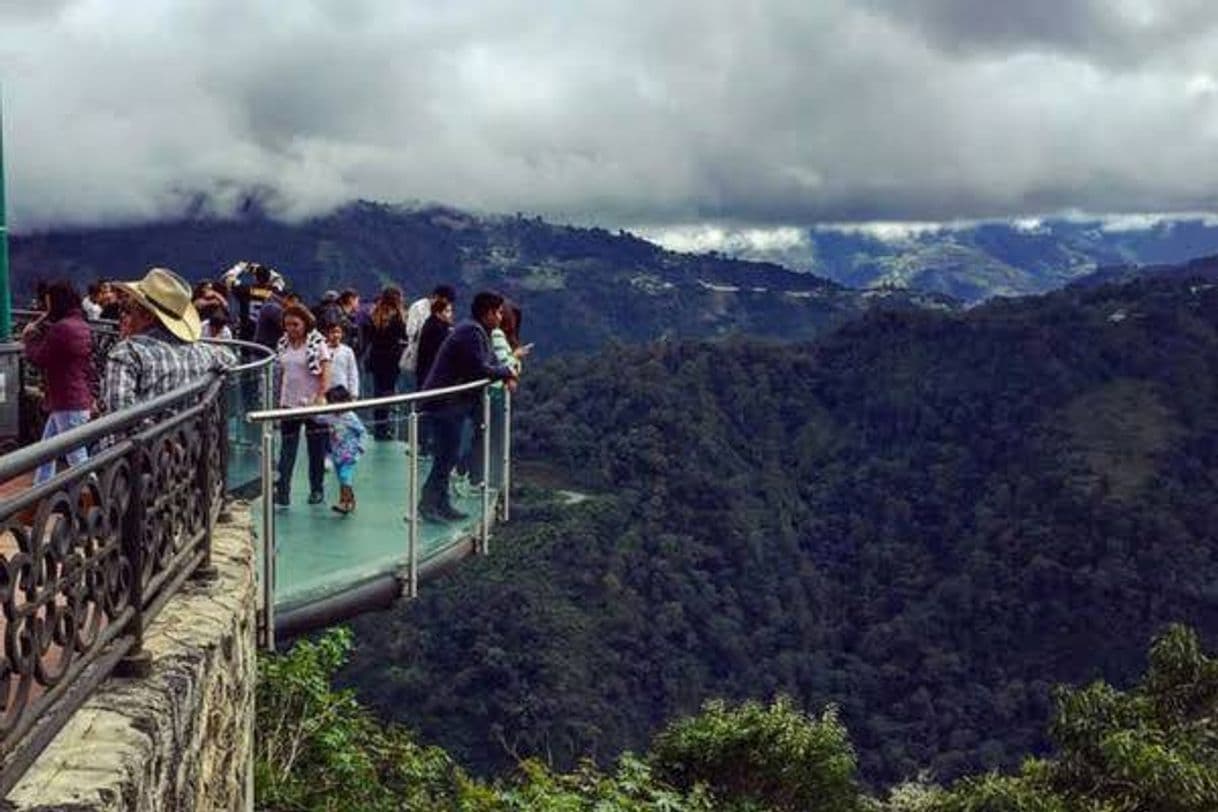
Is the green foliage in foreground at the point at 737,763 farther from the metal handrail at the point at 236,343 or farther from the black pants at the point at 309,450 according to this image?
the black pants at the point at 309,450

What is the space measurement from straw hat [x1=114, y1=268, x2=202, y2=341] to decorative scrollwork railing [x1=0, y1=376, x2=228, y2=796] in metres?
0.71

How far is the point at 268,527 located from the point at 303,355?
2.16 meters

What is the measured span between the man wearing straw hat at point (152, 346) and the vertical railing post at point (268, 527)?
1.12 m

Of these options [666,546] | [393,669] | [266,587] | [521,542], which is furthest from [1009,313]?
[266,587]

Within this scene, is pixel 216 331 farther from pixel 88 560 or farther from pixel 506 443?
pixel 88 560

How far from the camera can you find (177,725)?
3.92 meters

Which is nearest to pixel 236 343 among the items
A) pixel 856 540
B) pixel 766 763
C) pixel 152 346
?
pixel 152 346

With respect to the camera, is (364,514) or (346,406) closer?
(346,406)

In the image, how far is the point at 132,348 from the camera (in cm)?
538

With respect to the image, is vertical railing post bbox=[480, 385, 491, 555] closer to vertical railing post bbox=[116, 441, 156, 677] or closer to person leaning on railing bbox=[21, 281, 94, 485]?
person leaning on railing bbox=[21, 281, 94, 485]

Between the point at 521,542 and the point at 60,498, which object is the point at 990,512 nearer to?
the point at 521,542

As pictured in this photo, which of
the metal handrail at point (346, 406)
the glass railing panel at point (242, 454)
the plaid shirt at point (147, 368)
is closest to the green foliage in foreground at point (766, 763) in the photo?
the metal handrail at point (346, 406)

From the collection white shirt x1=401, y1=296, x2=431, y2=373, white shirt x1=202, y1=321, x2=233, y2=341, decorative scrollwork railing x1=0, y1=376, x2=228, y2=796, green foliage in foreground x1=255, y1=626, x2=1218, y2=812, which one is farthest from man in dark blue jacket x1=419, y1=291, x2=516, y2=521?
green foliage in foreground x1=255, y1=626, x2=1218, y2=812

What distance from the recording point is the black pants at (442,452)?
819cm
